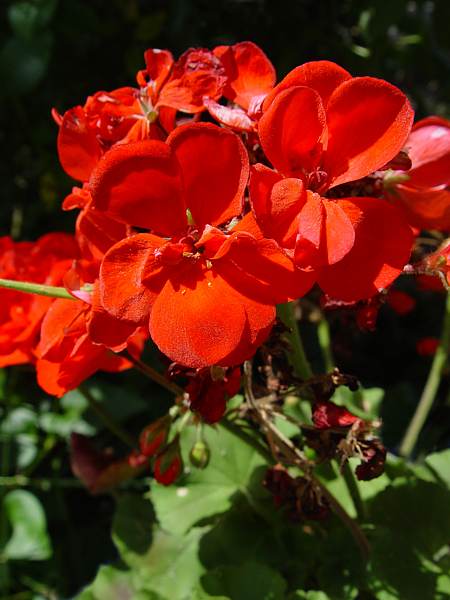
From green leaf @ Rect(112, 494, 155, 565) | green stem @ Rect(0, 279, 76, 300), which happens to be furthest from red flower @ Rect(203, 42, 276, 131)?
green leaf @ Rect(112, 494, 155, 565)

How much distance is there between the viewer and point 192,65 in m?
0.63

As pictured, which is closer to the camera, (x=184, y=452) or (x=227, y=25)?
(x=184, y=452)

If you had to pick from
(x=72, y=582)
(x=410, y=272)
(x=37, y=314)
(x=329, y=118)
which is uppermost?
(x=329, y=118)

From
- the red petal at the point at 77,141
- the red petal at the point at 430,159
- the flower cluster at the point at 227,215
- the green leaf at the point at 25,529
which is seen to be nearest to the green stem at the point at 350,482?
the flower cluster at the point at 227,215

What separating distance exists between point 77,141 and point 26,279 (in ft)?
0.86

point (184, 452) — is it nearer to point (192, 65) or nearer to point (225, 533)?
point (225, 533)

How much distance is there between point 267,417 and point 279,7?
0.98m

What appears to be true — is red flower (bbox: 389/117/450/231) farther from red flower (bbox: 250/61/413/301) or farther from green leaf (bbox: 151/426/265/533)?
green leaf (bbox: 151/426/265/533)

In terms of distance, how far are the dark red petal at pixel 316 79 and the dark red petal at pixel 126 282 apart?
0.16m

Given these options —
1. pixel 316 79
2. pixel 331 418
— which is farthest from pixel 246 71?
pixel 331 418

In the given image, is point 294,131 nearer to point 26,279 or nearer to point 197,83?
point 197,83

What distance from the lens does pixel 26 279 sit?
33.5 inches

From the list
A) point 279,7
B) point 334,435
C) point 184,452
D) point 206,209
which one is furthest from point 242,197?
point 279,7

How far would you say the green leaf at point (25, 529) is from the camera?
117 cm
